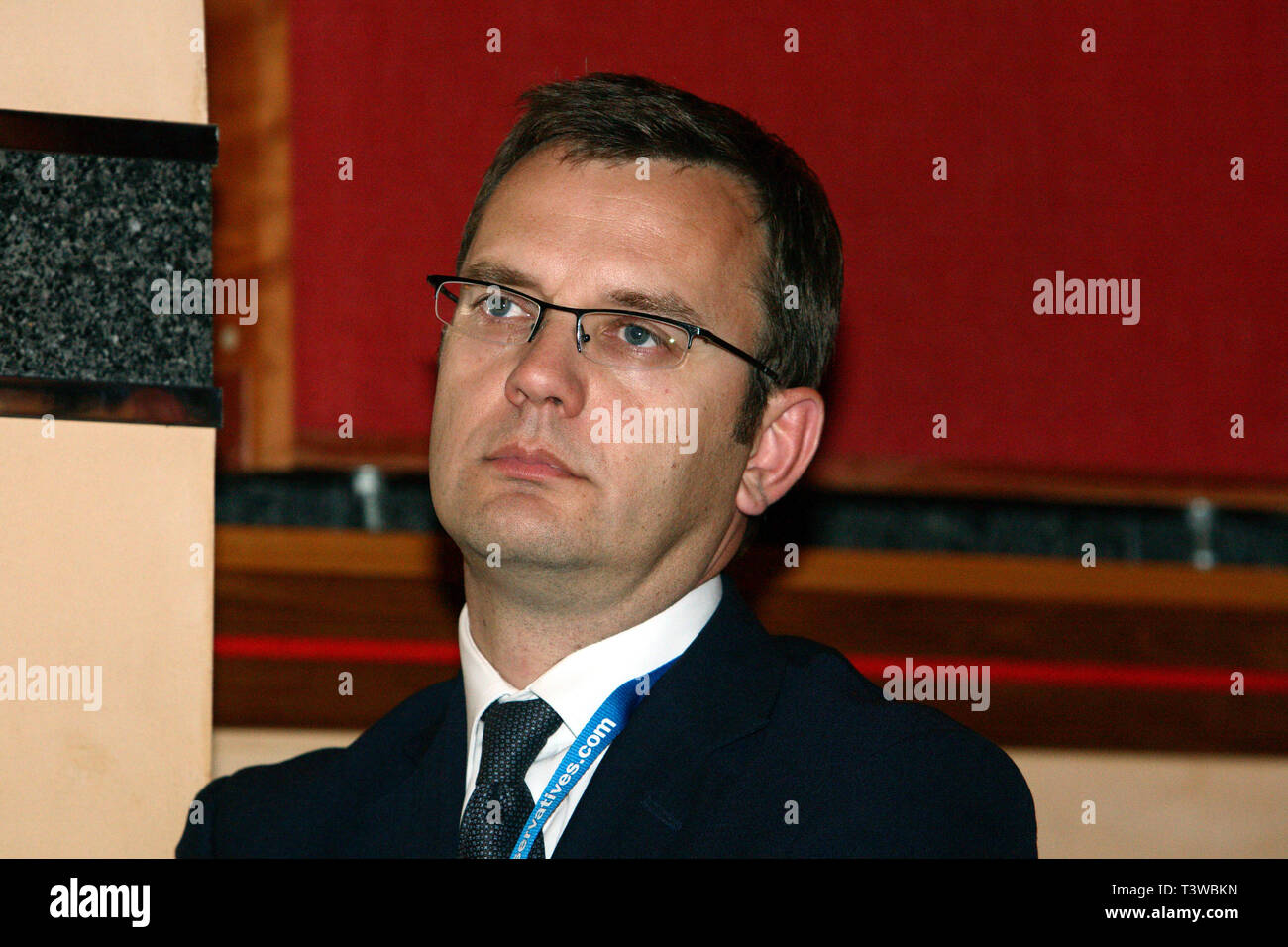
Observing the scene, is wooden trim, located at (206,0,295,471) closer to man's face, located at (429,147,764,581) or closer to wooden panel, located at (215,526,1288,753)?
wooden panel, located at (215,526,1288,753)

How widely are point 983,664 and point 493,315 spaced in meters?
1.07

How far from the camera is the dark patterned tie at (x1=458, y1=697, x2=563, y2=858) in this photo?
4.63 feet

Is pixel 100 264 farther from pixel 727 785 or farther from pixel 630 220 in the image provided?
pixel 727 785

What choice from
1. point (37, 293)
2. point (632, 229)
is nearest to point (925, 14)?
point (632, 229)

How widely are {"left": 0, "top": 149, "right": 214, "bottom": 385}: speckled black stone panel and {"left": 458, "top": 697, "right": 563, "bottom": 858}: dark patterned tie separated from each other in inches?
21.0

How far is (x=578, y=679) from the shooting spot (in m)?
1.52

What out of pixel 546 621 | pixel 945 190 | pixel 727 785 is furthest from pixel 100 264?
pixel 945 190

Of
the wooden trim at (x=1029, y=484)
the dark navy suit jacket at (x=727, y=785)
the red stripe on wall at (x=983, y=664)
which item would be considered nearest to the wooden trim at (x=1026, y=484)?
the wooden trim at (x=1029, y=484)

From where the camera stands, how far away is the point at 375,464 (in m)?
2.10

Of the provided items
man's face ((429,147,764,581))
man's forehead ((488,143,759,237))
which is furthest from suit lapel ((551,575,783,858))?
man's forehead ((488,143,759,237))

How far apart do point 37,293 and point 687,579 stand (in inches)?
31.7

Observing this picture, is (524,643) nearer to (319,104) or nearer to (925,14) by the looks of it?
(319,104)

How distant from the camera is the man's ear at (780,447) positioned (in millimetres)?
1663

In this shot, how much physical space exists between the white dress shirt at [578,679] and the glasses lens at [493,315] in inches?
14.6
